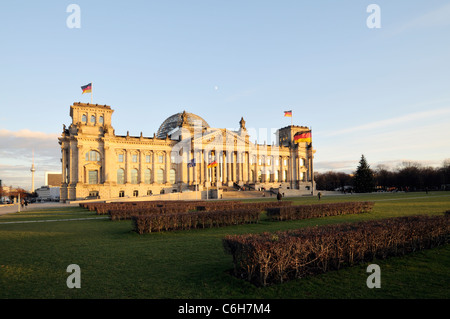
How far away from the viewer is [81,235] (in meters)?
17.4

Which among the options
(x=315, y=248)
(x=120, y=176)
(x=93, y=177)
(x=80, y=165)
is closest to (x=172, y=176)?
(x=120, y=176)

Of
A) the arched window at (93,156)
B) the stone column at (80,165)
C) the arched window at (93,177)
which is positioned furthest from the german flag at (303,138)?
the stone column at (80,165)

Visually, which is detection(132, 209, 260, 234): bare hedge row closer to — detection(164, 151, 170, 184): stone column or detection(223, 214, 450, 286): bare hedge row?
detection(223, 214, 450, 286): bare hedge row

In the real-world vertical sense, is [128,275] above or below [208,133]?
below

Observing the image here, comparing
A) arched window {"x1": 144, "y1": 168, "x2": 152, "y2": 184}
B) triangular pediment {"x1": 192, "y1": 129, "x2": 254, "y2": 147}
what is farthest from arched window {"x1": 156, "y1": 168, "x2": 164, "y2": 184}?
triangular pediment {"x1": 192, "y1": 129, "x2": 254, "y2": 147}

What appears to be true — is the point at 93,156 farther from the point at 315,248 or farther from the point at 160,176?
the point at 315,248

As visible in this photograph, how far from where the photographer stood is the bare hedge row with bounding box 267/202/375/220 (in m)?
23.0

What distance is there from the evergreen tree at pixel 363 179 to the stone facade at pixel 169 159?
55.4 ft

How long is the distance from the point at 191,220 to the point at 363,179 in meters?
81.4

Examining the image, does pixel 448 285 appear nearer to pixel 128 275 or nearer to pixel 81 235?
pixel 128 275

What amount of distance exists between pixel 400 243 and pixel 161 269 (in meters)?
8.96

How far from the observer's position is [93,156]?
230ft

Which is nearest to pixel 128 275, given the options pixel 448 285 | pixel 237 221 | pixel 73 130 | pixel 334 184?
pixel 448 285

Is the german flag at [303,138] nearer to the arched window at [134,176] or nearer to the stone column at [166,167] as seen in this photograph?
the stone column at [166,167]
